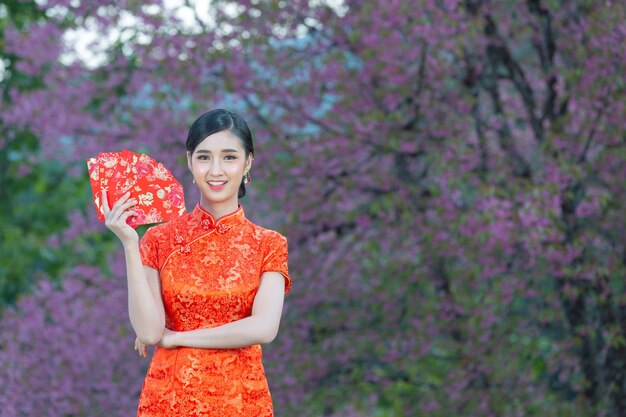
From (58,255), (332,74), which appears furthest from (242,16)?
(58,255)

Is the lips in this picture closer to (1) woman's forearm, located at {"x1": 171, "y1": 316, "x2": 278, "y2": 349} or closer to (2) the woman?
(2) the woman

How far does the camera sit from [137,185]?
2818 millimetres

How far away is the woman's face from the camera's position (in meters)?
2.94

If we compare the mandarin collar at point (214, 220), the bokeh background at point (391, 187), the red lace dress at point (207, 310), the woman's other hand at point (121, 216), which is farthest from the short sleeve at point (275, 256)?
the bokeh background at point (391, 187)

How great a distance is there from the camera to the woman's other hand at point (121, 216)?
9.04 feet

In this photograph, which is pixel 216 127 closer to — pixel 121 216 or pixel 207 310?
pixel 121 216

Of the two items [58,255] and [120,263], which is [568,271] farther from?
[58,255]

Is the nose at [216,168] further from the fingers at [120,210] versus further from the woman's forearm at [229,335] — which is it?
the woman's forearm at [229,335]

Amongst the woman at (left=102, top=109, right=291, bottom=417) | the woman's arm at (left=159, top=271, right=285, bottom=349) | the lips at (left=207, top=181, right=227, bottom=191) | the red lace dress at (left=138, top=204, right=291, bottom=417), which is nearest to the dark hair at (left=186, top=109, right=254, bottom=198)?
the woman at (left=102, top=109, right=291, bottom=417)

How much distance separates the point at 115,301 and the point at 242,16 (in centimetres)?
205

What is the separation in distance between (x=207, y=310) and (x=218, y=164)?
1.35ft

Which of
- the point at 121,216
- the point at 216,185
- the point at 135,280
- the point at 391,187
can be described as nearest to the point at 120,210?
the point at 121,216

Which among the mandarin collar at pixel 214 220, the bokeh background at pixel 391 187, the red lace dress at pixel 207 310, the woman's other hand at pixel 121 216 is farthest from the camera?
the bokeh background at pixel 391 187

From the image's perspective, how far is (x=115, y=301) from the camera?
6809mm
